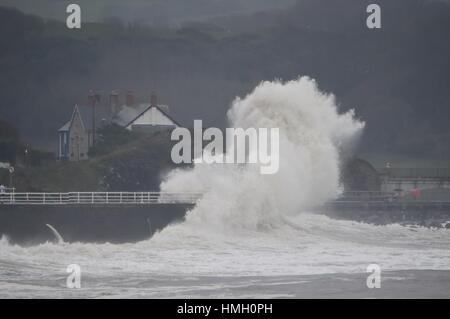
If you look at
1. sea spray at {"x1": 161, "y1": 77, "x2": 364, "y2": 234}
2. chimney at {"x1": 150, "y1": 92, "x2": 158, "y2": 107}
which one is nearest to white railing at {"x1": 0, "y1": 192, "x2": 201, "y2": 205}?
sea spray at {"x1": 161, "y1": 77, "x2": 364, "y2": 234}

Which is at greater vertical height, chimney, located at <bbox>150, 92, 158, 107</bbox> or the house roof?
chimney, located at <bbox>150, 92, 158, 107</bbox>

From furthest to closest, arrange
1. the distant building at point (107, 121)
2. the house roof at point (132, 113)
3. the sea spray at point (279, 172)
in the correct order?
the house roof at point (132, 113)
the distant building at point (107, 121)
the sea spray at point (279, 172)

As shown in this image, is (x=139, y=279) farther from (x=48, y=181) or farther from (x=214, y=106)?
(x=214, y=106)

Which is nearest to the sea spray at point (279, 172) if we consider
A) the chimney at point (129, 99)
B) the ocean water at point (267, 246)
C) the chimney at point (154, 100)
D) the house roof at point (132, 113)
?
the ocean water at point (267, 246)

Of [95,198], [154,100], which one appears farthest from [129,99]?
[95,198]

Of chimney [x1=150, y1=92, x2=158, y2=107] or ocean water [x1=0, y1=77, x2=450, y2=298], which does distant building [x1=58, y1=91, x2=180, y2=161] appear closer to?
chimney [x1=150, y1=92, x2=158, y2=107]

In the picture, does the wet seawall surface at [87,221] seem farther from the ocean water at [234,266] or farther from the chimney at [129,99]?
the chimney at [129,99]

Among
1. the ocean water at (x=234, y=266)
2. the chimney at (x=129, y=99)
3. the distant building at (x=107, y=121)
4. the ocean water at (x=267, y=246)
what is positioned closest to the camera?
the ocean water at (x=234, y=266)
